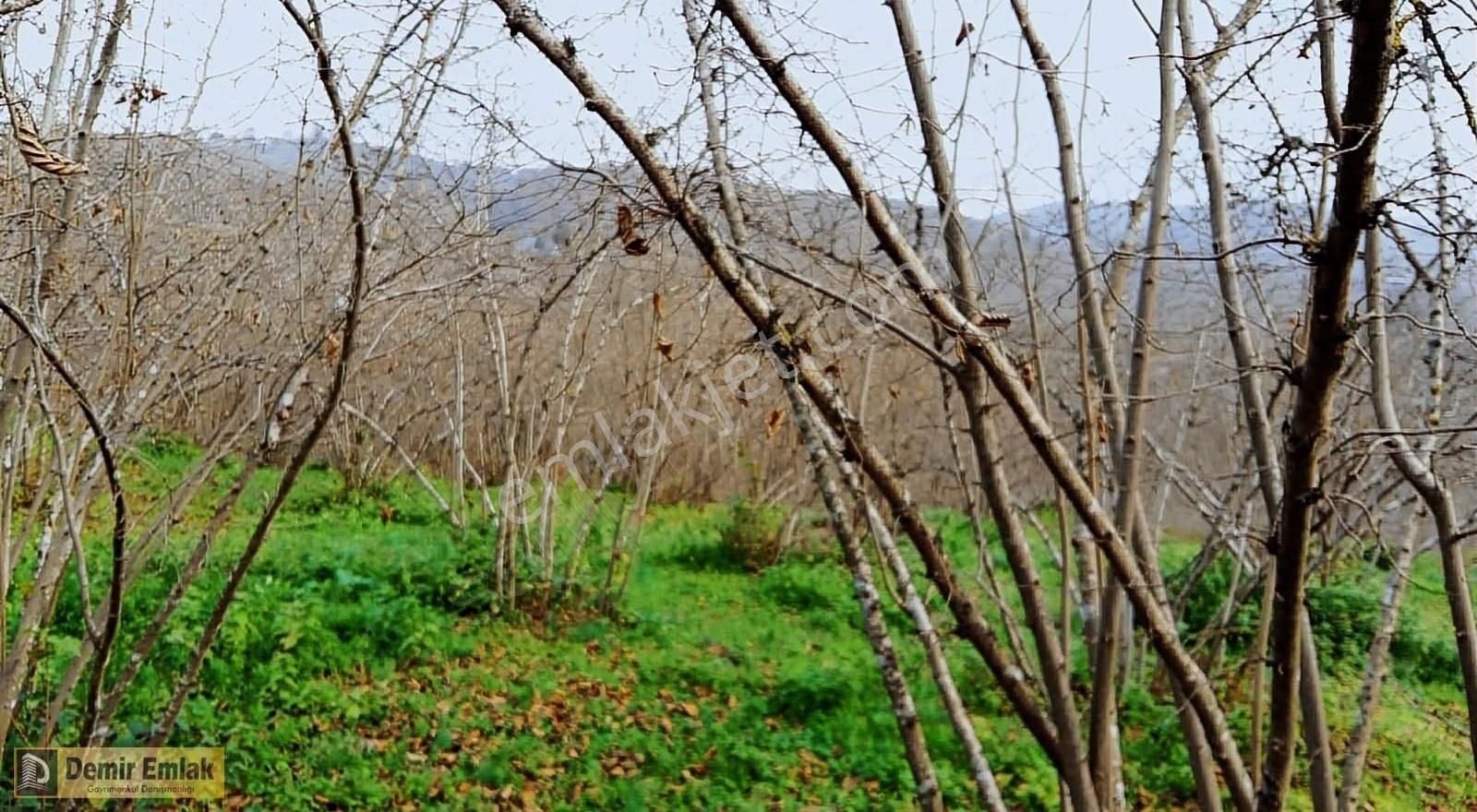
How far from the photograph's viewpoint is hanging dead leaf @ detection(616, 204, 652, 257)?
5.21ft

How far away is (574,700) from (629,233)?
3.07 metres

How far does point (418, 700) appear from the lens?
3920 millimetres

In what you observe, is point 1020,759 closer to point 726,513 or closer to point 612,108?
point 612,108

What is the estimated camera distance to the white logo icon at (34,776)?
8.75ft

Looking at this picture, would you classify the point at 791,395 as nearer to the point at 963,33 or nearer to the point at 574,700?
the point at 963,33

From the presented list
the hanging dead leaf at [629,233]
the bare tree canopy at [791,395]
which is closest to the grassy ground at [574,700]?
the bare tree canopy at [791,395]
